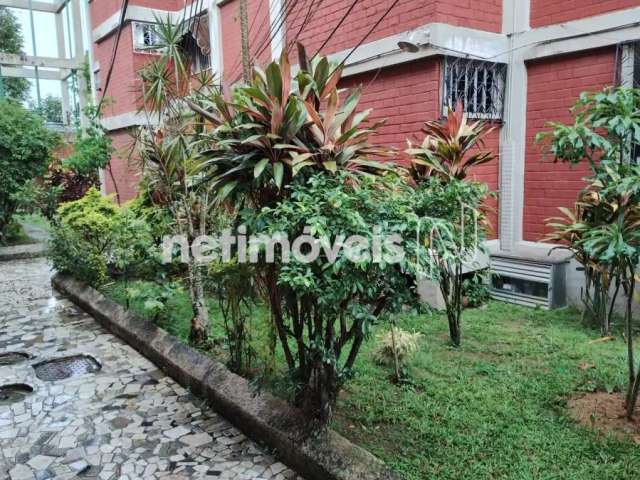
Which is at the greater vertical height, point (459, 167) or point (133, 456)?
point (459, 167)

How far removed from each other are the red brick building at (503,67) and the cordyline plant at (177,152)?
98 centimetres

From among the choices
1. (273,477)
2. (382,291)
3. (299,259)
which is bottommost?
(273,477)

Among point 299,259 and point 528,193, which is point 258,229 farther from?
point 528,193

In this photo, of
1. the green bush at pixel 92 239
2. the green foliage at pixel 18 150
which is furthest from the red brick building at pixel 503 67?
the green foliage at pixel 18 150

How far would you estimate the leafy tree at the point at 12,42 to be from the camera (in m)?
24.9

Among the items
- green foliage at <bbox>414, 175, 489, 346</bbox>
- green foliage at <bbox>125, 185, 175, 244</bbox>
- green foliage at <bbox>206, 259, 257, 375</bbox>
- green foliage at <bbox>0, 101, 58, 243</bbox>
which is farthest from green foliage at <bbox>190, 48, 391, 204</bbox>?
green foliage at <bbox>0, 101, 58, 243</bbox>

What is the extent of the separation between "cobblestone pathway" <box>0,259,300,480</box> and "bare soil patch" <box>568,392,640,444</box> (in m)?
1.92

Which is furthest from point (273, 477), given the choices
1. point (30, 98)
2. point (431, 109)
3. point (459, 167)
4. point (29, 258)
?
point (30, 98)

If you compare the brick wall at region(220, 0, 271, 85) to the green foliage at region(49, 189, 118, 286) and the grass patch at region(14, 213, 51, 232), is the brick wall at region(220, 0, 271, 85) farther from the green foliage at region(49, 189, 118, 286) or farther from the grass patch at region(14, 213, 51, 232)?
the grass patch at region(14, 213, 51, 232)

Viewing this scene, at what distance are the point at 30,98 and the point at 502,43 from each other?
24682 millimetres

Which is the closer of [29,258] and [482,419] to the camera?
[482,419]

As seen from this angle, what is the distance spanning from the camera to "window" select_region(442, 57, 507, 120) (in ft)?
18.8

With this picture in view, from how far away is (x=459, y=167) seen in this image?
4.96 meters

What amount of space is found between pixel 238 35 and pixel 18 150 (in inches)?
214
